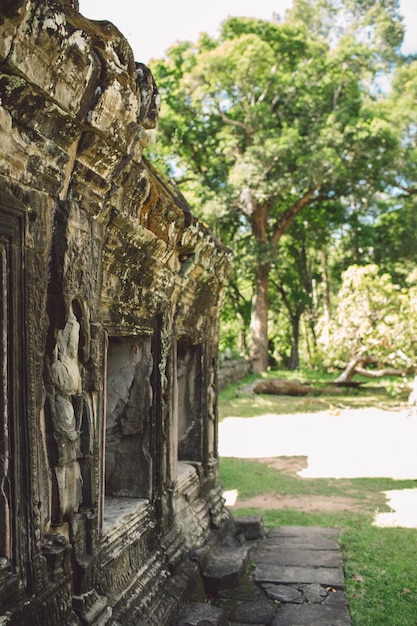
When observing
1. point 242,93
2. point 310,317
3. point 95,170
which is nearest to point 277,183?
point 242,93

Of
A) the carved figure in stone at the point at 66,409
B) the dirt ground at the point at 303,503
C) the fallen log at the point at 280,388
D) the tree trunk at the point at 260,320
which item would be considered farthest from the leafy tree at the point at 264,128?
the carved figure in stone at the point at 66,409

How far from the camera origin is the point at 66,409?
8.77 ft

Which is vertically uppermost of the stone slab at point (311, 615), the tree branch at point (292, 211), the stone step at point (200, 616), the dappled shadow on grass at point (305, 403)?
the tree branch at point (292, 211)

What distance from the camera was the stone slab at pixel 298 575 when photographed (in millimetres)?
4738

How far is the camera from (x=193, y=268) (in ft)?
15.8

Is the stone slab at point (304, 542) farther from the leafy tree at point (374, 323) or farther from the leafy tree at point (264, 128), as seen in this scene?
the leafy tree at point (264, 128)

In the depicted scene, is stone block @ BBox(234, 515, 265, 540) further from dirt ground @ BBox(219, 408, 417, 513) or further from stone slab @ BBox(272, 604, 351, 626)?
stone slab @ BBox(272, 604, 351, 626)

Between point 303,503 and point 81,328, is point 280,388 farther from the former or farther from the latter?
point 81,328

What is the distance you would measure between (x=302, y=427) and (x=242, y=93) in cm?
1212

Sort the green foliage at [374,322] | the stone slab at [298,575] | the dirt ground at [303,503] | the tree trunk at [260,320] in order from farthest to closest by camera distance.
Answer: the tree trunk at [260,320], the green foliage at [374,322], the dirt ground at [303,503], the stone slab at [298,575]

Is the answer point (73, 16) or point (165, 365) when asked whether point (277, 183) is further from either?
point (73, 16)

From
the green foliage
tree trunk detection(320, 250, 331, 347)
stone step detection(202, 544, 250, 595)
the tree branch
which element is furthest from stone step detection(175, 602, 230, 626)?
the tree branch

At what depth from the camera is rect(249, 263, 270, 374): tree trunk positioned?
22.2 meters

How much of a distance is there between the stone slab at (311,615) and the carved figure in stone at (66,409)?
2041 millimetres
